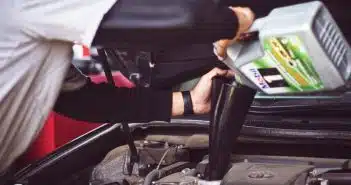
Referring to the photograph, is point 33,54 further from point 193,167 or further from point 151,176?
point 193,167

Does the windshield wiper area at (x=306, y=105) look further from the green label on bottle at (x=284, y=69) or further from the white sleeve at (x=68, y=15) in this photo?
the white sleeve at (x=68, y=15)

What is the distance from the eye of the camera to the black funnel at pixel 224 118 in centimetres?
149

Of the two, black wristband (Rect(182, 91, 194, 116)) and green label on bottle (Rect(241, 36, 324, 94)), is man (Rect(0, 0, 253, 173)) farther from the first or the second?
black wristband (Rect(182, 91, 194, 116))

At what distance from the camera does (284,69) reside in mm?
1134

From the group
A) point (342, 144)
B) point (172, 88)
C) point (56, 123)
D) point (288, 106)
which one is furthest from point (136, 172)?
point (56, 123)

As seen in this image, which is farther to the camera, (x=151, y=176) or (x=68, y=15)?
(x=151, y=176)

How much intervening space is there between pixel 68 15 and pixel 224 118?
58cm

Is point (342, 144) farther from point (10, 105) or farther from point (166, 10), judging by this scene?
point (10, 105)

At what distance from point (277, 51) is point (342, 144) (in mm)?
624

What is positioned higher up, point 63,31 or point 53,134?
point 63,31

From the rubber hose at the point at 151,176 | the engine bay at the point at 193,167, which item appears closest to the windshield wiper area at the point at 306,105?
the engine bay at the point at 193,167

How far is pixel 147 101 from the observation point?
164cm

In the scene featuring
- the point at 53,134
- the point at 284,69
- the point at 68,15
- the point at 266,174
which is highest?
the point at 68,15

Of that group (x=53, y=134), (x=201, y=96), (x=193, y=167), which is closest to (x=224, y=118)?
(x=201, y=96)
